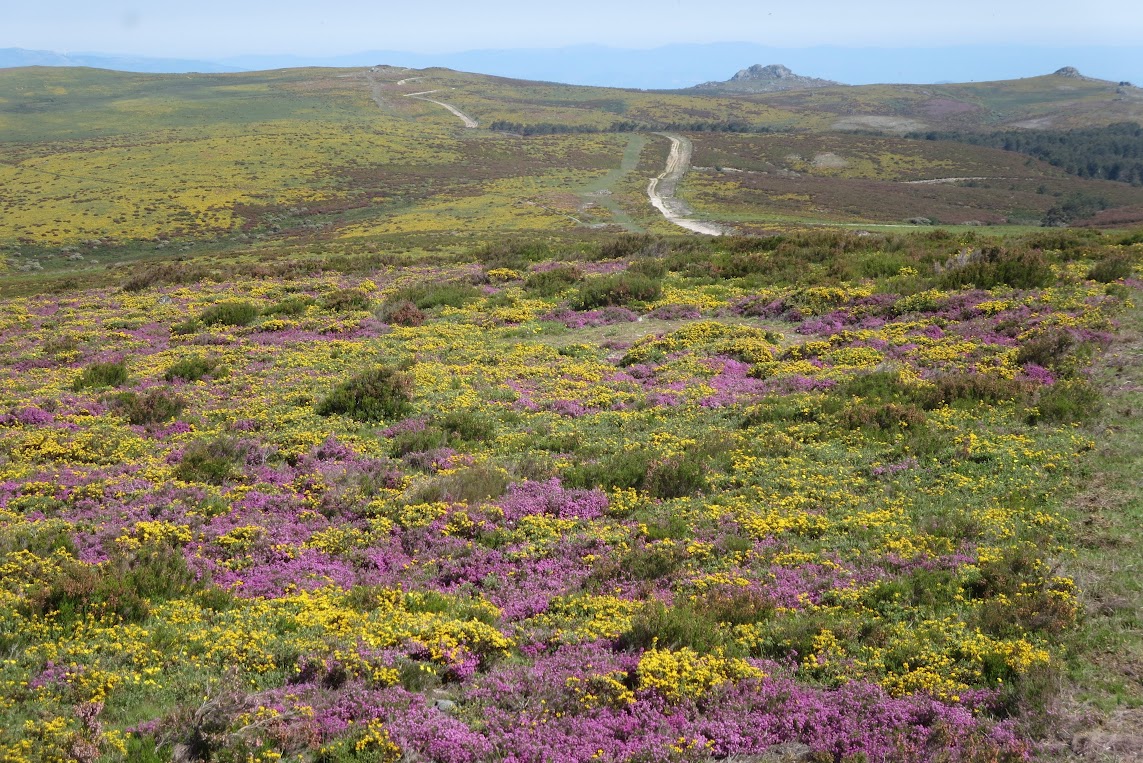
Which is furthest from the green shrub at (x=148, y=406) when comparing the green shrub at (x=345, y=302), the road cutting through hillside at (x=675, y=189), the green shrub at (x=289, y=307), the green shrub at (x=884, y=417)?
the road cutting through hillside at (x=675, y=189)

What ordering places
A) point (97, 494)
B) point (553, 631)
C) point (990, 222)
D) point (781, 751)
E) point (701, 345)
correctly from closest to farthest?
point (781, 751)
point (553, 631)
point (97, 494)
point (701, 345)
point (990, 222)

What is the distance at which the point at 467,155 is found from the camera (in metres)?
159

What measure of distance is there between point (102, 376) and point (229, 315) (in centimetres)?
793

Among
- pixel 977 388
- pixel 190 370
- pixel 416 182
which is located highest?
pixel 416 182

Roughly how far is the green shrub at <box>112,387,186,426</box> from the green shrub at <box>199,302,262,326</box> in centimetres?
974

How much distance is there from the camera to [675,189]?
11606 cm

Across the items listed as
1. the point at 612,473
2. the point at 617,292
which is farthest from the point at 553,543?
the point at 617,292

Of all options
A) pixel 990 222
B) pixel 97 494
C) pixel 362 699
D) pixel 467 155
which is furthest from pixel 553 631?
pixel 467 155

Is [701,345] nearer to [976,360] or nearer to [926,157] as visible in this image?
[976,360]

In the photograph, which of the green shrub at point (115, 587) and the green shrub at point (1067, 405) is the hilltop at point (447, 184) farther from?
the green shrub at point (115, 587)

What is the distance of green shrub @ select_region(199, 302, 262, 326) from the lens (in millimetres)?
27703

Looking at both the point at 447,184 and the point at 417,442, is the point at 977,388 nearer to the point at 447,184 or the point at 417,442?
the point at 417,442

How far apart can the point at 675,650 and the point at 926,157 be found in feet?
585

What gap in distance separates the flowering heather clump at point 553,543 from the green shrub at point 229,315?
14.0 feet
